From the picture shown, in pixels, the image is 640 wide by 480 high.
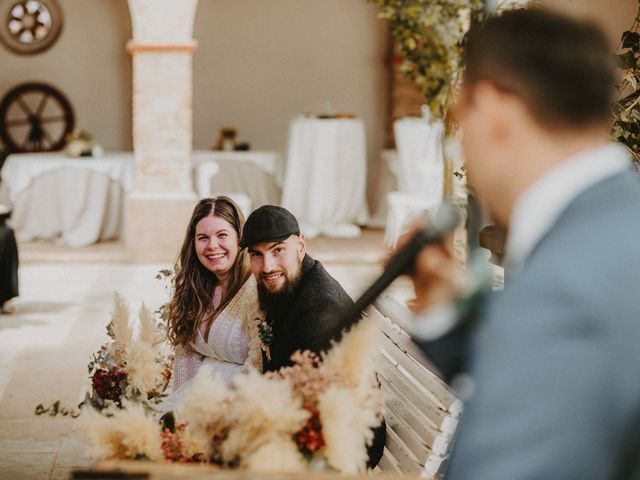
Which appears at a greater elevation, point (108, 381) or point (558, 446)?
point (558, 446)

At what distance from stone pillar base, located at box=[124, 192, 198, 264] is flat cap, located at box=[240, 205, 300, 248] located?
20.3 feet

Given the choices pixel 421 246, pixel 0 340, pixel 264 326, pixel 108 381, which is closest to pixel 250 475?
pixel 421 246

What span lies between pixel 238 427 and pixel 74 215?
27.9 ft

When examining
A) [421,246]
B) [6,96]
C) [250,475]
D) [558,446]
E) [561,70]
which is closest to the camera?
[558,446]

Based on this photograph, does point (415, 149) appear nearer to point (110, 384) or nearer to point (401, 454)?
point (110, 384)

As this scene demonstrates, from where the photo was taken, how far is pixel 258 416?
65.7 inches

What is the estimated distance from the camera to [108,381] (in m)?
3.31

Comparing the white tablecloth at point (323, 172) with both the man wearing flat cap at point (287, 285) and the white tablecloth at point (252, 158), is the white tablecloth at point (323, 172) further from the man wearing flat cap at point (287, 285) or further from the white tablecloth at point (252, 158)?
the man wearing flat cap at point (287, 285)

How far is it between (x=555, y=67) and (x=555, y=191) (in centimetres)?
11

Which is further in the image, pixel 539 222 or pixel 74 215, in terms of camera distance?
pixel 74 215

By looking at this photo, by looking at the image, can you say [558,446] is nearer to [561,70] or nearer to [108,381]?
[561,70]

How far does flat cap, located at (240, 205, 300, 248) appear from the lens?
9.34ft

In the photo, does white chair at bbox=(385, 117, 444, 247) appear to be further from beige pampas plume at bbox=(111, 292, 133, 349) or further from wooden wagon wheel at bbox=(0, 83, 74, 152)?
beige pampas plume at bbox=(111, 292, 133, 349)

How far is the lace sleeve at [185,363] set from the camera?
3.41 m
